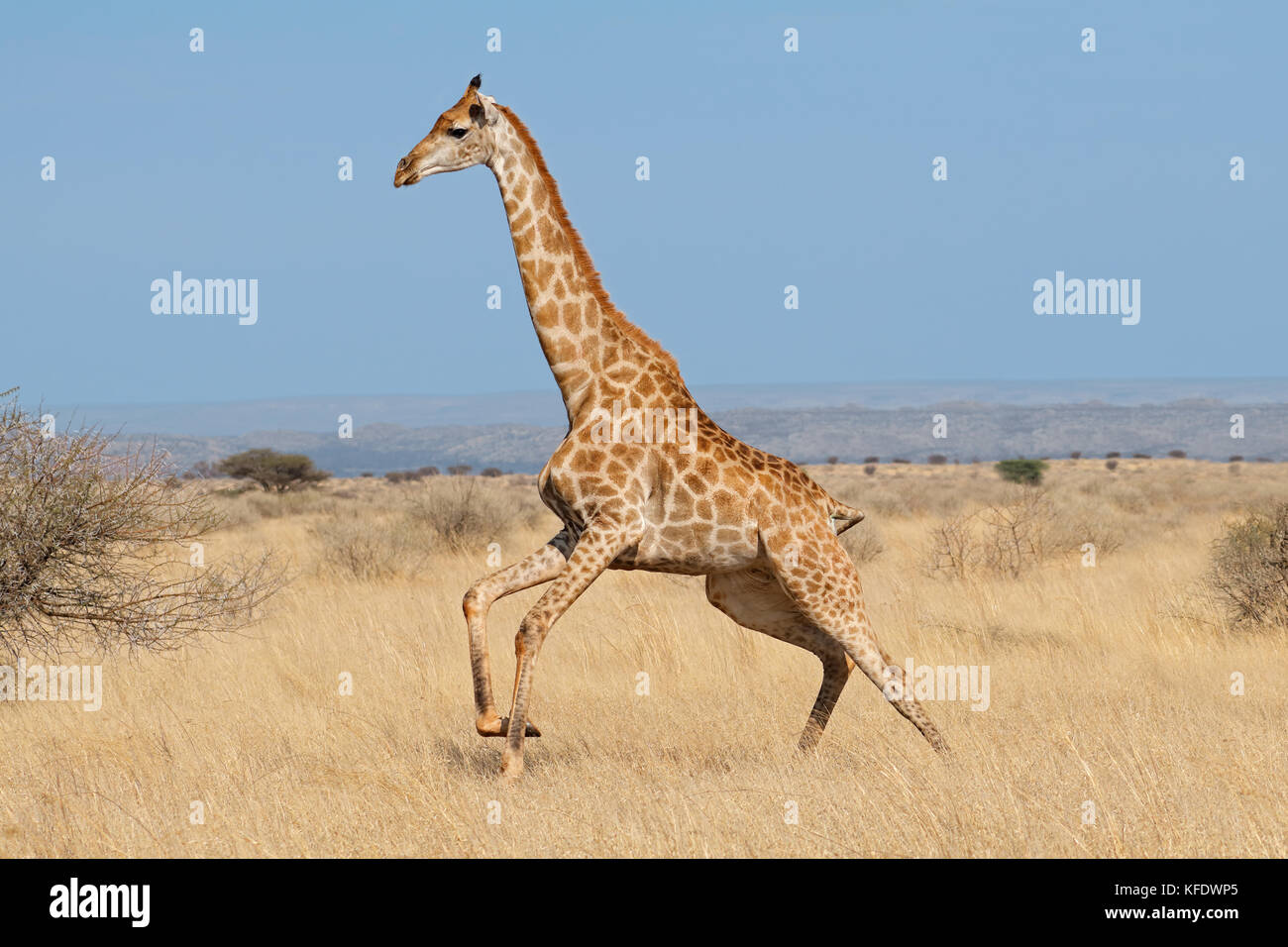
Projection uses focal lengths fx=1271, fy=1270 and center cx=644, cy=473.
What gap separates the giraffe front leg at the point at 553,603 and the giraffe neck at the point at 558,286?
0.80 metres

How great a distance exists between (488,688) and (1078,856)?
295 cm

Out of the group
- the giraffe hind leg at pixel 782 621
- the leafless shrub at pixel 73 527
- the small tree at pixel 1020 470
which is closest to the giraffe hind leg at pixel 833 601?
the giraffe hind leg at pixel 782 621

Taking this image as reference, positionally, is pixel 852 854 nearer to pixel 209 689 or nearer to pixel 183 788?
pixel 183 788

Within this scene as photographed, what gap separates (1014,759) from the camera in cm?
675

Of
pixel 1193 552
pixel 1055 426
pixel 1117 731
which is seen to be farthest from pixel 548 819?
pixel 1055 426

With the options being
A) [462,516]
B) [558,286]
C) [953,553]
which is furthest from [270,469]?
[558,286]

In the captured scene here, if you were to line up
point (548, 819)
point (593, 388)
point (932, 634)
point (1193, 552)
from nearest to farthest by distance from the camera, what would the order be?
point (548, 819) < point (593, 388) < point (932, 634) < point (1193, 552)

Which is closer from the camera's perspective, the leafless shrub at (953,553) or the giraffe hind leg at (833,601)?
the giraffe hind leg at (833,601)

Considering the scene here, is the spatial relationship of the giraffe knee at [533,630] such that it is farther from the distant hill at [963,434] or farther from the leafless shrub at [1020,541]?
the distant hill at [963,434]

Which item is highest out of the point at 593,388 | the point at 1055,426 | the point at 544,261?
the point at 544,261

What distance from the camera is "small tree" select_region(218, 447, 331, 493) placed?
130ft

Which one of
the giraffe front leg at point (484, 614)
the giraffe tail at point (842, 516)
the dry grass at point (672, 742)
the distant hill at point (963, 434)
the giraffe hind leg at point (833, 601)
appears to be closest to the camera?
the dry grass at point (672, 742)

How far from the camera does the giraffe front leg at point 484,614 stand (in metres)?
6.49

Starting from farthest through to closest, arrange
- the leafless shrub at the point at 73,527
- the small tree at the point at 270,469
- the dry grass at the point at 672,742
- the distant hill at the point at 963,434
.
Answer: the distant hill at the point at 963,434
the small tree at the point at 270,469
the leafless shrub at the point at 73,527
the dry grass at the point at 672,742
